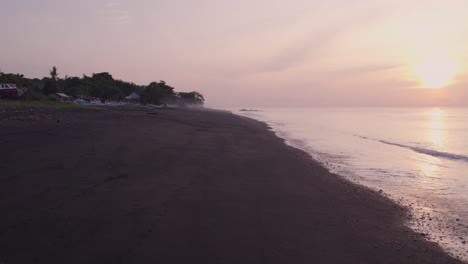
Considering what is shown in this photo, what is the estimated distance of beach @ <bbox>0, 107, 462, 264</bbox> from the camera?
586 centimetres

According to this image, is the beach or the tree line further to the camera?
the tree line

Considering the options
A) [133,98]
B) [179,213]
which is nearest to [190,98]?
[133,98]

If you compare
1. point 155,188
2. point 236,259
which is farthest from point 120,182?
point 236,259

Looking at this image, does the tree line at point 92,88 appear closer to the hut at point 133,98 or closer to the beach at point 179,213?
the hut at point 133,98

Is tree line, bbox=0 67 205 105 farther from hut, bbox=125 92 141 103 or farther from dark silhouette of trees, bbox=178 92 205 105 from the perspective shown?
dark silhouette of trees, bbox=178 92 205 105

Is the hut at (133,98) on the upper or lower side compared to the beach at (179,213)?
upper

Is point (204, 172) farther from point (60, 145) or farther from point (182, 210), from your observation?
point (60, 145)

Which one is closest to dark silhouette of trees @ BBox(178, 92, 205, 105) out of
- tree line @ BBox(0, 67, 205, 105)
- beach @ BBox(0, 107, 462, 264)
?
tree line @ BBox(0, 67, 205, 105)

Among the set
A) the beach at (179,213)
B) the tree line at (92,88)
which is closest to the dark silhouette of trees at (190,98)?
the tree line at (92,88)

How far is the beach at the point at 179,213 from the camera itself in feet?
19.2

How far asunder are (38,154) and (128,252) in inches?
284

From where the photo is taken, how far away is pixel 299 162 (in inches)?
643

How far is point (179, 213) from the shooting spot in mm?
7605

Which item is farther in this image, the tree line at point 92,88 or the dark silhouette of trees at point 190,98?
the dark silhouette of trees at point 190,98
